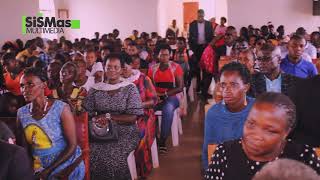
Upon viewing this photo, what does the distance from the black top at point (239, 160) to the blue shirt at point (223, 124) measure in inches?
29.2

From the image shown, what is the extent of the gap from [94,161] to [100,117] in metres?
0.36

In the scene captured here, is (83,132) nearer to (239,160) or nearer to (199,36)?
(239,160)

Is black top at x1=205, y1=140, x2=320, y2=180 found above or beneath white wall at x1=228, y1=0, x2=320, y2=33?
beneath

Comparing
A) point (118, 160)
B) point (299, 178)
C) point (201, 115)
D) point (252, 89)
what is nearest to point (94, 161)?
point (118, 160)

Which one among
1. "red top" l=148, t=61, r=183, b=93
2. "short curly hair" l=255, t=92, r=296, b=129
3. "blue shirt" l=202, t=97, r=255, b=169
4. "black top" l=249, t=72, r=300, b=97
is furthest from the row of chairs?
"short curly hair" l=255, t=92, r=296, b=129

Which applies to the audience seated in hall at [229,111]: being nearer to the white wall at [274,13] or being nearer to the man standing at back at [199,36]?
the man standing at back at [199,36]

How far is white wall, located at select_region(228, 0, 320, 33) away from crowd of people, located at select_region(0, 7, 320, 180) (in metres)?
6.76

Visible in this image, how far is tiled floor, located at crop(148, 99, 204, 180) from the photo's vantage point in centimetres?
456

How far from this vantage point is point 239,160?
167 cm

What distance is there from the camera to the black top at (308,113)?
8.75ft

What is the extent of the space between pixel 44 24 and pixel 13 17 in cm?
145

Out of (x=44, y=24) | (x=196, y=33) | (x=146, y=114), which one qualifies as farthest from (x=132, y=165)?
(x=44, y=24)

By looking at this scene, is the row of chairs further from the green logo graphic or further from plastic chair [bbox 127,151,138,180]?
the green logo graphic

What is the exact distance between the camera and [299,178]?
100 centimetres
